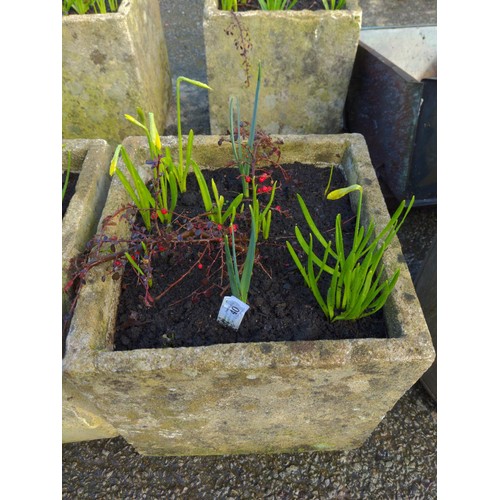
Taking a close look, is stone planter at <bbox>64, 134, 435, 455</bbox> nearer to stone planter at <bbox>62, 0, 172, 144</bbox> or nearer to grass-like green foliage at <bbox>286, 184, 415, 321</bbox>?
grass-like green foliage at <bbox>286, 184, 415, 321</bbox>

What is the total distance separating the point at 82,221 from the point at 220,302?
53cm

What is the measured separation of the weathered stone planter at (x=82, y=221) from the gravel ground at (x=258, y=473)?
119mm

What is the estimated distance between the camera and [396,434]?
1.73 metres

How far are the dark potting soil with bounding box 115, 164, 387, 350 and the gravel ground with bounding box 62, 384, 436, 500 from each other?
682 millimetres

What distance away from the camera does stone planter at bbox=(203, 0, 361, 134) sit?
178cm

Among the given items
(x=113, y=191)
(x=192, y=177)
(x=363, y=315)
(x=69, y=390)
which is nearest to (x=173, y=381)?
(x=69, y=390)

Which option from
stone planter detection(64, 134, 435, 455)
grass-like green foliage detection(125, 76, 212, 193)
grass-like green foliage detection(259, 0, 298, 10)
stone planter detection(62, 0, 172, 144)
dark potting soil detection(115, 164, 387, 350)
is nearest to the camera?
stone planter detection(64, 134, 435, 455)

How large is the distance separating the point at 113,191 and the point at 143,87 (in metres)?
0.69

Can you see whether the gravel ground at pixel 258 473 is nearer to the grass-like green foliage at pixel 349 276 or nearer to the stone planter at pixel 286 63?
the grass-like green foliage at pixel 349 276

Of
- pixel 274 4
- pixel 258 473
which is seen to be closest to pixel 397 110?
pixel 274 4

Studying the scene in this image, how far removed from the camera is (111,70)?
6.06 ft

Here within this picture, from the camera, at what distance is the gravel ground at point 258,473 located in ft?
5.24

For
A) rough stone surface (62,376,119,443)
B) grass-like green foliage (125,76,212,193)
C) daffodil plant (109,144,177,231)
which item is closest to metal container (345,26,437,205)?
grass-like green foliage (125,76,212,193)

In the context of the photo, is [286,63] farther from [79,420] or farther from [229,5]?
[79,420]
